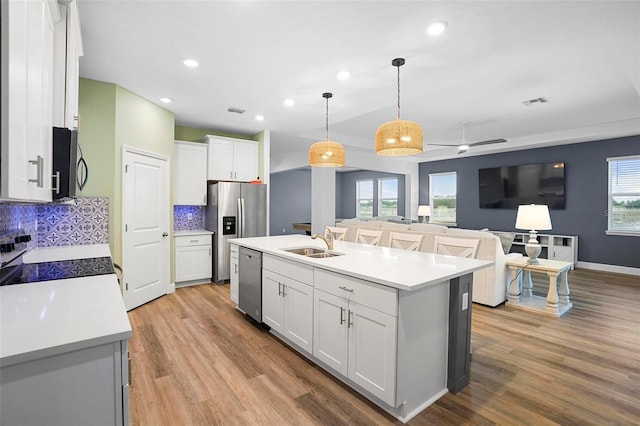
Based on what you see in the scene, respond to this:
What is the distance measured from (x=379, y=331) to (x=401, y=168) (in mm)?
7631

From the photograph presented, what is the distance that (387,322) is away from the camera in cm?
182

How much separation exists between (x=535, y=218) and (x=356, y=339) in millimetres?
3126

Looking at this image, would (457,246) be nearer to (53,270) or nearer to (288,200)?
(53,270)

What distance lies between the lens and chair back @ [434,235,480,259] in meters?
3.71

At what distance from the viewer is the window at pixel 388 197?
10352 mm

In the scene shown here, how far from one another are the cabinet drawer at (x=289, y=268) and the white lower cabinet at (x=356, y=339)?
0.14 meters

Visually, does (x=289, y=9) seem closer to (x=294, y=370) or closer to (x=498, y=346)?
(x=294, y=370)

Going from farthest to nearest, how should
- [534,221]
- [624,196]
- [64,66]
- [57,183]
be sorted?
[624,196], [534,221], [64,66], [57,183]

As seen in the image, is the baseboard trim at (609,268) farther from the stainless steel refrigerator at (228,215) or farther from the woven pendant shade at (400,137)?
the stainless steel refrigerator at (228,215)

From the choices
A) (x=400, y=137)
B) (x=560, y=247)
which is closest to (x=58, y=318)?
(x=400, y=137)

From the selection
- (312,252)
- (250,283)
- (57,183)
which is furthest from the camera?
(250,283)

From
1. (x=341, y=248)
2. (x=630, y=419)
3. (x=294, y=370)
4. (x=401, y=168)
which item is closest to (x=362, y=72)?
(x=341, y=248)

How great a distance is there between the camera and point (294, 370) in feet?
7.93

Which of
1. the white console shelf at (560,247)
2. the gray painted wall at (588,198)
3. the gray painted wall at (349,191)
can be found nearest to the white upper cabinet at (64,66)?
the white console shelf at (560,247)
